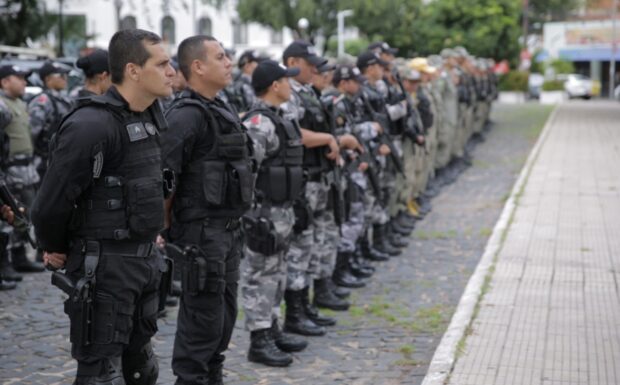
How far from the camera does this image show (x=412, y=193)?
1213 cm

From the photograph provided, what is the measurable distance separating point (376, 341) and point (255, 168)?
187 centimetres

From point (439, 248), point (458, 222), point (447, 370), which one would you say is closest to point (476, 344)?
point (447, 370)

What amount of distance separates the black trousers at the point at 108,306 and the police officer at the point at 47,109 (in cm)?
506

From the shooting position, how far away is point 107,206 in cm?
403

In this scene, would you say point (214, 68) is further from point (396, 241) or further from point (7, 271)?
point (396, 241)

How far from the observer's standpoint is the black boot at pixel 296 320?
21.8ft

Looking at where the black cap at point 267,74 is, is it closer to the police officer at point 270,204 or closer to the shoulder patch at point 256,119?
the police officer at point 270,204

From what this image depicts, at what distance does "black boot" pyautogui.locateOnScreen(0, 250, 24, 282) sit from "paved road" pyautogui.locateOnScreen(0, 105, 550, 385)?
0.12 m

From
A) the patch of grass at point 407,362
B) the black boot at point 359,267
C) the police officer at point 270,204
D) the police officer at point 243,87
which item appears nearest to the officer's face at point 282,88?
the police officer at point 270,204

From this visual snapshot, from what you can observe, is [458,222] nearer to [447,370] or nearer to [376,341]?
[376,341]

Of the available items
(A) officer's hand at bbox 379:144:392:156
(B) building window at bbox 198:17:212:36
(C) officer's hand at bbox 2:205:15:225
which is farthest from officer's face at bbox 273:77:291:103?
(B) building window at bbox 198:17:212:36

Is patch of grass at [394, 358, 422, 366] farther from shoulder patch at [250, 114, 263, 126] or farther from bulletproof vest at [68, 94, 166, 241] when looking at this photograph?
bulletproof vest at [68, 94, 166, 241]

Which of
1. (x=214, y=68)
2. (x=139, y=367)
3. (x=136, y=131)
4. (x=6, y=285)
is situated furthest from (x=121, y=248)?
(x=6, y=285)

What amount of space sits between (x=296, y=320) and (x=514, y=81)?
39291mm
